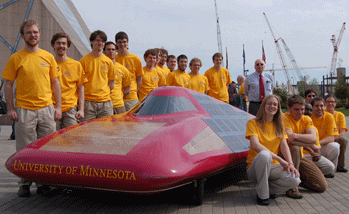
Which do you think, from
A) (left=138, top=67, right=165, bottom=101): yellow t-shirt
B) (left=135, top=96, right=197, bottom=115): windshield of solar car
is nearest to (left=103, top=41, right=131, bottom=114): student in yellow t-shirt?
(left=138, top=67, right=165, bottom=101): yellow t-shirt

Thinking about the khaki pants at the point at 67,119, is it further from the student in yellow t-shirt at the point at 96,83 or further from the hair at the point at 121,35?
the hair at the point at 121,35

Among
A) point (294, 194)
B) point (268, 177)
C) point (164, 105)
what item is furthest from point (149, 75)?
point (294, 194)

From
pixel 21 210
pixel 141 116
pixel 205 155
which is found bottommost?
pixel 21 210

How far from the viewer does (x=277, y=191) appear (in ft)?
15.0

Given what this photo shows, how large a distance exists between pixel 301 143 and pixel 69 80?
3.42 metres

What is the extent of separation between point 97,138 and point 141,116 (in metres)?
1.02

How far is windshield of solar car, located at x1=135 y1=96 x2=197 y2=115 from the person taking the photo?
498 cm

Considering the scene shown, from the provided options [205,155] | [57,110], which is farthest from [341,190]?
[57,110]

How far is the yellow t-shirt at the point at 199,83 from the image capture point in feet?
26.4

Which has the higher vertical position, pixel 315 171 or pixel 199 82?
pixel 199 82

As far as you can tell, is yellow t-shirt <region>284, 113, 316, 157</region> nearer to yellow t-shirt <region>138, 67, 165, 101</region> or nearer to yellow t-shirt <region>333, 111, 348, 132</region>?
yellow t-shirt <region>333, 111, 348, 132</region>

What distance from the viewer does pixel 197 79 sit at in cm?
811

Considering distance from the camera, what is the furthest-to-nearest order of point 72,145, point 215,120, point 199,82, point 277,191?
point 199,82
point 215,120
point 277,191
point 72,145

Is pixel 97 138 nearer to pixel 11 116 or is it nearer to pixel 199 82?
pixel 11 116
